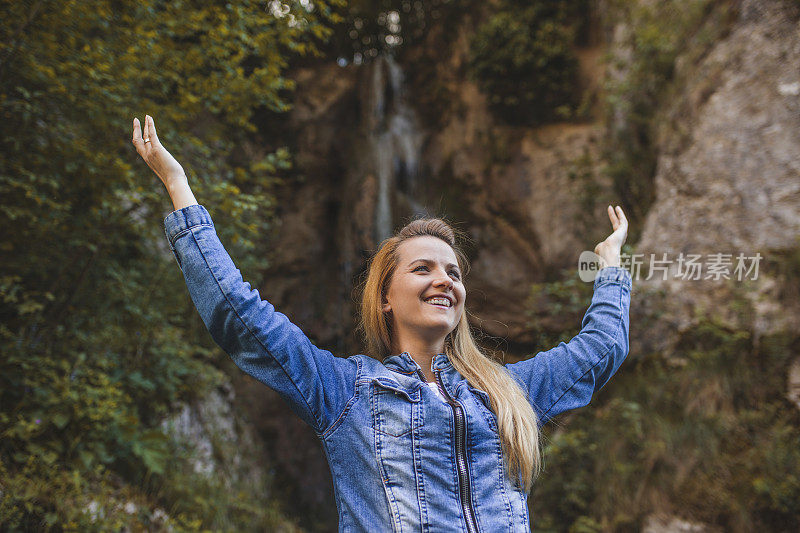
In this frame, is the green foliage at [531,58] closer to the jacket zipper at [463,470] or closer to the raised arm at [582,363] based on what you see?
the raised arm at [582,363]

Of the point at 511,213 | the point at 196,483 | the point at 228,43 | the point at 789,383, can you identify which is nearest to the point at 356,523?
the point at 228,43

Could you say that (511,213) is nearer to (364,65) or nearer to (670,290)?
(670,290)

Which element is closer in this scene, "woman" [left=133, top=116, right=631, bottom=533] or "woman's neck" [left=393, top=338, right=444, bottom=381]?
"woman" [left=133, top=116, right=631, bottom=533]

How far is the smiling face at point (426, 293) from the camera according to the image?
56.6 inches

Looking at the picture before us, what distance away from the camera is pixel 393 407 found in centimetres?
127

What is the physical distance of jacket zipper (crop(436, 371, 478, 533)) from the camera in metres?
1.19

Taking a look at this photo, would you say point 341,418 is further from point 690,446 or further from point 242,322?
point 690,446

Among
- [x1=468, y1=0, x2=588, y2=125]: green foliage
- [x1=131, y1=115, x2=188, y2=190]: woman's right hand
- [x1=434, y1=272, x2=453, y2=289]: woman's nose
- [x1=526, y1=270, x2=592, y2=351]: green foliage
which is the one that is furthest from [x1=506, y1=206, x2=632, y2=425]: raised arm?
[x1=468, y1=0, x2=588, y2=125]: green foliage

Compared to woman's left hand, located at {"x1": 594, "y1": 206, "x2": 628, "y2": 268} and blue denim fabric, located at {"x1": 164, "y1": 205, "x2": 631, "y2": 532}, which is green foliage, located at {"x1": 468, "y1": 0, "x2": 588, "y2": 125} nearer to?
woman's left hand, located at {"x1": 594, "y1": 206, "x2": 628, "y2": 268}

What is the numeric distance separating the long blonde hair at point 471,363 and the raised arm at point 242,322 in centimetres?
36

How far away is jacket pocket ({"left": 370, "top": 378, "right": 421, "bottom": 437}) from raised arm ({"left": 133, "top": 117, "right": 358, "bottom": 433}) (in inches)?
3.4

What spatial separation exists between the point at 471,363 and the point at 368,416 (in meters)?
0.39

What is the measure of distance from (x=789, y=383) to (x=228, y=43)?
4831 mm

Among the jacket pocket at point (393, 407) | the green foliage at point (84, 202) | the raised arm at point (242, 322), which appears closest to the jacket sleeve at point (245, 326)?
the raised arm at point (242, 322)
